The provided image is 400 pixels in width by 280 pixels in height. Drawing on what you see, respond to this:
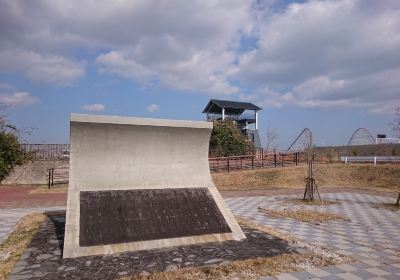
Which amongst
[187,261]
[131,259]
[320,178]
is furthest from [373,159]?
[131,259]

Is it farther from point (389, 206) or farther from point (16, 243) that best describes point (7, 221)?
point (389, 206)

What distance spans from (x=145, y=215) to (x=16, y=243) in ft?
7.54

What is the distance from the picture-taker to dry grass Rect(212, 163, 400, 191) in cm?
1916

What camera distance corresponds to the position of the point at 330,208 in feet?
39.2

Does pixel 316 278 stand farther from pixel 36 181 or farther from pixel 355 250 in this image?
pixel 36 181

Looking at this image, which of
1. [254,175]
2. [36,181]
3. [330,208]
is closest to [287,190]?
[254,175]

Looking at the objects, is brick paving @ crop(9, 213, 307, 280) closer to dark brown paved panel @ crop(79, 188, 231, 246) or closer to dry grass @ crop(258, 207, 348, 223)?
dark brown paved panel @ crop(79, 188, 231, 246)

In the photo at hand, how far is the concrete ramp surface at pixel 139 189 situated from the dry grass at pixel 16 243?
0.79 m

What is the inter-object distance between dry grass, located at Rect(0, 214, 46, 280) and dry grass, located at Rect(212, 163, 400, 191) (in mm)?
11105

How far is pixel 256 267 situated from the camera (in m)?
4.96

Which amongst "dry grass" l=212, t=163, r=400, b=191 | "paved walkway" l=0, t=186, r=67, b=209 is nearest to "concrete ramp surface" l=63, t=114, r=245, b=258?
"paved walkway" l=0, t=186, r=67, b=209

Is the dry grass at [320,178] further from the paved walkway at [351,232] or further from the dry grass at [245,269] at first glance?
the dry grass at [245,269]

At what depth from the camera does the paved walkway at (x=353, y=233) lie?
16.3ft

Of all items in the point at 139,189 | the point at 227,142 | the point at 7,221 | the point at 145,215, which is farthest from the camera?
the point at 227,142
